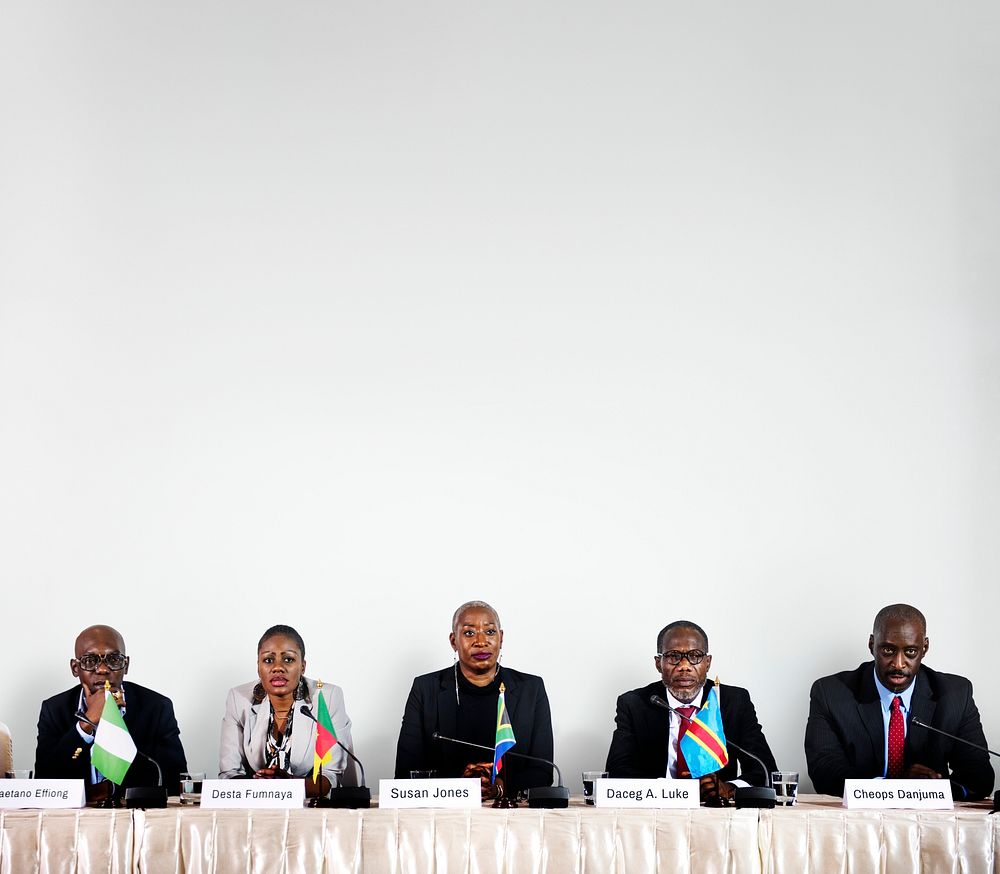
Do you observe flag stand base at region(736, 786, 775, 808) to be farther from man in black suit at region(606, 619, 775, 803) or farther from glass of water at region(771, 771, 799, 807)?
man in black suit at region(606, 619, 775, 803)

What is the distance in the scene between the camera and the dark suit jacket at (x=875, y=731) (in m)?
4.38

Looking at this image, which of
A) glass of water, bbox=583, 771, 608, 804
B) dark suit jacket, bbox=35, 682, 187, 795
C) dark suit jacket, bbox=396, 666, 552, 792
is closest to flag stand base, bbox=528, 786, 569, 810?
glass of water, bbox=583, 771, 608, 804

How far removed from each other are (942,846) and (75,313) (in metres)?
4.11

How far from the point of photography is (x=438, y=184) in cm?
545

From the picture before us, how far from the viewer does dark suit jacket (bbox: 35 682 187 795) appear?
14.3ft

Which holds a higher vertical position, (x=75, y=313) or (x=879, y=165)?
(x=879, y=165)

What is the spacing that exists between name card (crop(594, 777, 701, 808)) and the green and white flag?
158 centimetres

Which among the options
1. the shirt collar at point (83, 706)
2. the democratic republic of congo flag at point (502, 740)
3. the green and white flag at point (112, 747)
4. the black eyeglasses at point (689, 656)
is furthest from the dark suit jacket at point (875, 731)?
the shirt collar at point (83, 706)

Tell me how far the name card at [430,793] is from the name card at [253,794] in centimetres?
27

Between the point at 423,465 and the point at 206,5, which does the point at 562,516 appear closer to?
the point at 423,465

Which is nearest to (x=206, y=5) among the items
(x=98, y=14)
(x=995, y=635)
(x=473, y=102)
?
(x=98, y=14)

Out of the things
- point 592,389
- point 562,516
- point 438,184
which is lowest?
point 562,516

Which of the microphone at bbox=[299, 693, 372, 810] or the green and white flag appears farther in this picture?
the green and white flag

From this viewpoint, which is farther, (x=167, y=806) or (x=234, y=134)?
(x=234, y=134)
